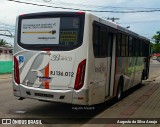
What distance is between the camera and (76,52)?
365 inches

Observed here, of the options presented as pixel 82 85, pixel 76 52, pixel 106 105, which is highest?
pixel 76 52

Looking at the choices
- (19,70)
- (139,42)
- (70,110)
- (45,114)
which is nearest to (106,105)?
(70,110)

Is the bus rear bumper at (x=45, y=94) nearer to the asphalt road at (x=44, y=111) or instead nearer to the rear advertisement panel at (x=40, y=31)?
the asphalt road at (x=44, y=111)

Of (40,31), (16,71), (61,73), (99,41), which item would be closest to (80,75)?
(61,73)

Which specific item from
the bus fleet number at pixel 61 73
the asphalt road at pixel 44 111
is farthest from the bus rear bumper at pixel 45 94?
the asphalt road at pixel 44 111

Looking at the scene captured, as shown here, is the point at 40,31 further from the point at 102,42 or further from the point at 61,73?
the point at 102,42

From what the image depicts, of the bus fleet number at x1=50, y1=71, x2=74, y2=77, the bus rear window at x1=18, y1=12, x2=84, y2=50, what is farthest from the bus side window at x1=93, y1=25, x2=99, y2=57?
the bus fleet number at x1=50, y1=71, x2=74, y2=77

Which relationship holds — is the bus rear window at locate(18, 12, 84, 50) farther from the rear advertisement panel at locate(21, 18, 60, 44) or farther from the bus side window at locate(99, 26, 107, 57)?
the bus side window at locate(99, 26, 107, 57)

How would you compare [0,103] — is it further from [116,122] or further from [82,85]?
[116,122]

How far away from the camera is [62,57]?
31.0ft

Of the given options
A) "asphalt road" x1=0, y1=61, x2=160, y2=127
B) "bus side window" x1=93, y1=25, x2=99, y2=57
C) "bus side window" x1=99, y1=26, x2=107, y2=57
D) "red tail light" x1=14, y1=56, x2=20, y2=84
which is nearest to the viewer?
"bus side window" x1=93, y1=25, x2=99, y2=57

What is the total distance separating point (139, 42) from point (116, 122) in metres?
9.42

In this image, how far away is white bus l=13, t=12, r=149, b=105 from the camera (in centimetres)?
923

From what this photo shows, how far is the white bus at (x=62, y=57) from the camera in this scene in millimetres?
9234
